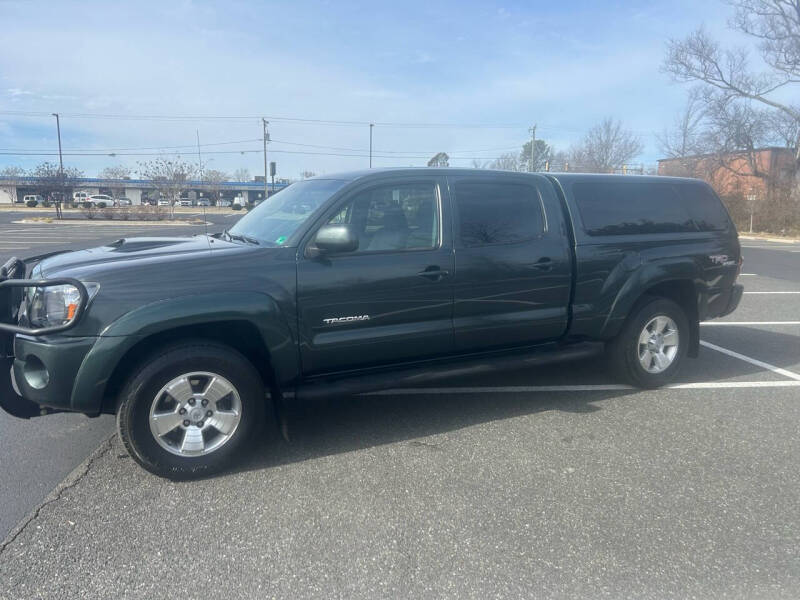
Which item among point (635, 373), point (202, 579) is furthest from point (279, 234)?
point (635, 373)

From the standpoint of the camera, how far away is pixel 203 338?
3609 mm

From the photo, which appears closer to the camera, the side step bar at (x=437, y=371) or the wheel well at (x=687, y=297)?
the side step bar at (x=437, y=371)

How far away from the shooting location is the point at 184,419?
138 inches

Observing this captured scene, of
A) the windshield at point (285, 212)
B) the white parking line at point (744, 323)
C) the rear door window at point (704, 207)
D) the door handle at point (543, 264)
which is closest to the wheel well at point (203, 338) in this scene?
the windshield at point (285, 212)

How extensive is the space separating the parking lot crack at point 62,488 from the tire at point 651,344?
4.08m

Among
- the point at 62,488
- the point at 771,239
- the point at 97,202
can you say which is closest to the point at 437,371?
the point at 62,488

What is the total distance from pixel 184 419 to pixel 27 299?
3.80 feet

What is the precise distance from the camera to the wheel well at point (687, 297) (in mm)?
5246

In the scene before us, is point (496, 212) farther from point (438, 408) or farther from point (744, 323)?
point (744, 323)

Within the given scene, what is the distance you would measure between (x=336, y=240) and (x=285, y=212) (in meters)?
0.86

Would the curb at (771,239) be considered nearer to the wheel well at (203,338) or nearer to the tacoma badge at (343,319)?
the tacoma badge at (343,319)

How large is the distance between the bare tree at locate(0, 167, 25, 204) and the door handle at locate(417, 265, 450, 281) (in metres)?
95.6

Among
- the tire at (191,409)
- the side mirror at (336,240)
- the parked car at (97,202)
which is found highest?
the parked car at (97,202)

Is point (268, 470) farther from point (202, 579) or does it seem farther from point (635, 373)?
point (635, 373)
